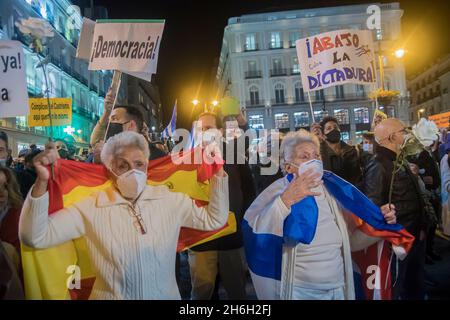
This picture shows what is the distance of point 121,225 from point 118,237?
75 mm

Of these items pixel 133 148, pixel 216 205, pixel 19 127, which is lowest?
pixel 216 205

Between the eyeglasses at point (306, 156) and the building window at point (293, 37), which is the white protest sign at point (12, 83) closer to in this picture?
the eyeglasses at point (306, 156)

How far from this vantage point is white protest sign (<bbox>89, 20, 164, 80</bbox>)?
457 centimetres

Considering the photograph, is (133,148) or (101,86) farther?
(101,86)

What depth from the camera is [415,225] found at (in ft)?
13.5

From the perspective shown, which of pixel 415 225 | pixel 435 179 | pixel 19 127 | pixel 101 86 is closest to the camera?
pixel 415 225

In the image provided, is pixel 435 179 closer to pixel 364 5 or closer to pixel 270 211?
pixel 270 211

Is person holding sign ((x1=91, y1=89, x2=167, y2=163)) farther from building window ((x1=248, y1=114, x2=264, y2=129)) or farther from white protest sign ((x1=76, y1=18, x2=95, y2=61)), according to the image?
building window ((x1=248, y1=114, x2=264, y2=129))

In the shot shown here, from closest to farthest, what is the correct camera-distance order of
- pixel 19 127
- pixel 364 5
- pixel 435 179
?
pixel 435 179 → pixel 19 127 → pixel 364 5

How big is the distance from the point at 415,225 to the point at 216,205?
232 cm

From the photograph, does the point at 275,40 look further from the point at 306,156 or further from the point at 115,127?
the point at 306,156

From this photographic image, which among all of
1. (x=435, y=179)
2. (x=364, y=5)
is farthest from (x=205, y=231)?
(x=364, y=5)

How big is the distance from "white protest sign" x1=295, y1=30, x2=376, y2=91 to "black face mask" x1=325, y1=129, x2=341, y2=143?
2.25 ft

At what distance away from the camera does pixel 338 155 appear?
5289 millimetres
